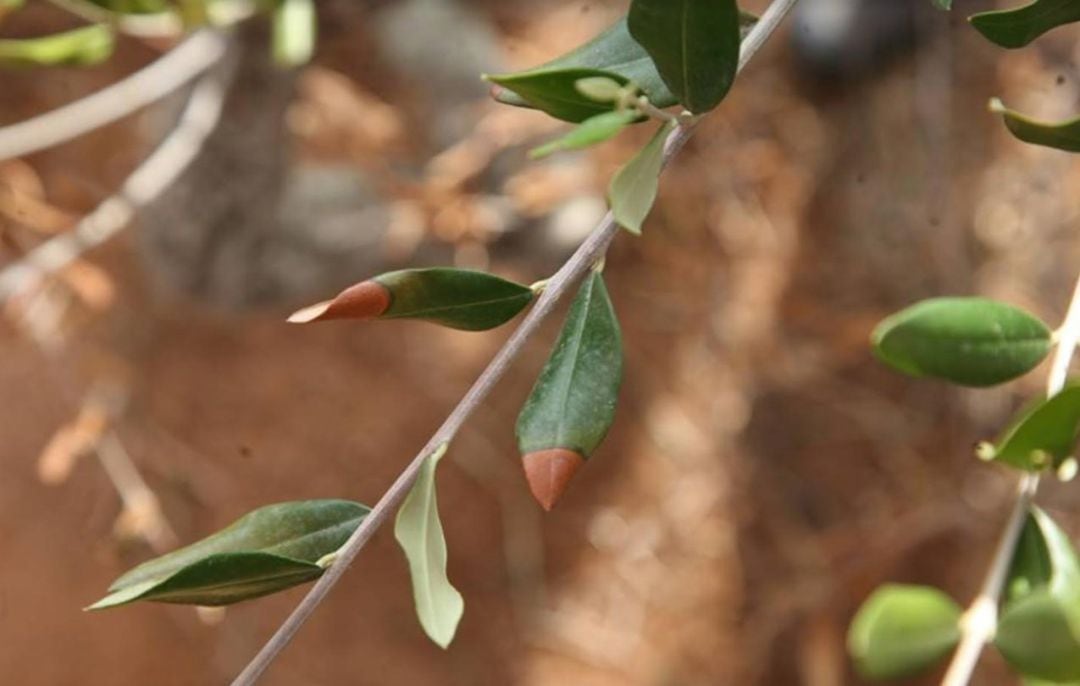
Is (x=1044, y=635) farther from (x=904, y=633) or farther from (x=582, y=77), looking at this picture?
(x=582, y=77)

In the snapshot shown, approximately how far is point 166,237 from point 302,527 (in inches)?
32.7

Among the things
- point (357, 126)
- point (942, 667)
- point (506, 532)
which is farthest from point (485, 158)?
point (942, 667)

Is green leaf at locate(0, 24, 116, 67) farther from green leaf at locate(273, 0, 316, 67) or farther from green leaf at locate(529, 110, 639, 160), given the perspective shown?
green leaf at locate(529, 110, 639, 160)

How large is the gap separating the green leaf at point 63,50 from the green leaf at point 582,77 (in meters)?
0.50

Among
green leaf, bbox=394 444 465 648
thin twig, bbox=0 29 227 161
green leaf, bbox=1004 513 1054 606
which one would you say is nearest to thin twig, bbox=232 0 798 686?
green leaf, bbox=394 444 465 648

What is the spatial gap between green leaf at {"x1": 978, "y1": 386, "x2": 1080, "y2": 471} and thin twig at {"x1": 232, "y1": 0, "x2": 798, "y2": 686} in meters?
0.17

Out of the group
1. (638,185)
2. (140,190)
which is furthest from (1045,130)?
(140,190)

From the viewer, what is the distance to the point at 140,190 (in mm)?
1215

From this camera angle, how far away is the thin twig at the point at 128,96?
1.16 m

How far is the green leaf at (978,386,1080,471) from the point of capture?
1.61 feet

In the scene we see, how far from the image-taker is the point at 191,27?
0.96 m

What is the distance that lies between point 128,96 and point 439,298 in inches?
32.5

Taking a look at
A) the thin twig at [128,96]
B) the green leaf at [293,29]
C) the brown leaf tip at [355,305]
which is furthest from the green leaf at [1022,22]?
the thin twig at [128,96]

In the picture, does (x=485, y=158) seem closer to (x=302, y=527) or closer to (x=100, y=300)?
(x=100, y=300)
